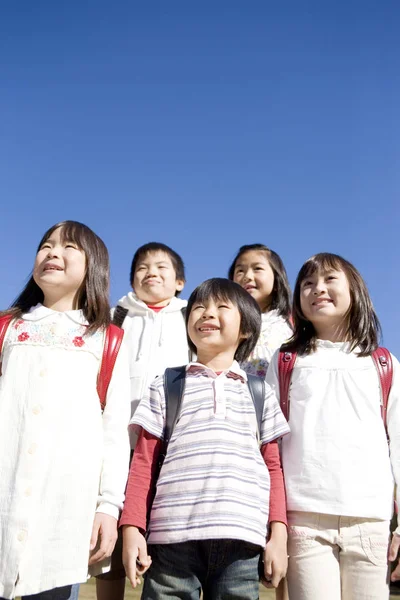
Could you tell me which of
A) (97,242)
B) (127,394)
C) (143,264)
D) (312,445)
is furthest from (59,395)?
(143,264)

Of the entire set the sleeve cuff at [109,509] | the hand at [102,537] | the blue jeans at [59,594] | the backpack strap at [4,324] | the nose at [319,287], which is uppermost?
the nose at [319,287]

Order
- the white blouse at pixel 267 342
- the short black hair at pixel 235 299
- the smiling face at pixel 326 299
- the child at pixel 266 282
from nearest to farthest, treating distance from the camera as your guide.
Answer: the short black hair at pixel 235 299 → the smiling face at pixel 326 299 → the white blouse at pixel 267 342 → the child at pixel 266 282

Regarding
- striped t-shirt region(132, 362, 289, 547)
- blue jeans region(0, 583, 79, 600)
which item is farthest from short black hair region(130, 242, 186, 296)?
blue jeans region(0, 583, 79, 600)

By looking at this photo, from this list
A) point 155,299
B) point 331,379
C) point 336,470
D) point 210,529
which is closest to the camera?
point 210,529

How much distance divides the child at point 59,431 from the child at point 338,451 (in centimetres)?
87

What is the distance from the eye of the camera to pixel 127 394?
2676 millimetres

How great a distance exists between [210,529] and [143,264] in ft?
6.59

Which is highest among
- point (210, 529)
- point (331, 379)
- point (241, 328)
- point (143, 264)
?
point (143, 264)

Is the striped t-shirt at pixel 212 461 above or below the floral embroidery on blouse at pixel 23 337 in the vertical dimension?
below

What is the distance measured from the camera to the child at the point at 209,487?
7.55ft

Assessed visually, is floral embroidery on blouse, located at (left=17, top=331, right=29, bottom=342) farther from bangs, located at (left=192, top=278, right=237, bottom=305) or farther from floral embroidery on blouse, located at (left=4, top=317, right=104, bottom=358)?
bangs, located at (left=192, top=278, right=237, bottom=305)

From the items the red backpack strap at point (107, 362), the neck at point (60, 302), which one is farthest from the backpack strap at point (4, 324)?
the red backpack strap at point (107, 362)

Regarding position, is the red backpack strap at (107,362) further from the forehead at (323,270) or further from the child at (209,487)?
the forehead at (323,270)

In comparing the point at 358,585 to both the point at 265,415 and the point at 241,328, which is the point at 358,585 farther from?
the point at 241,328
